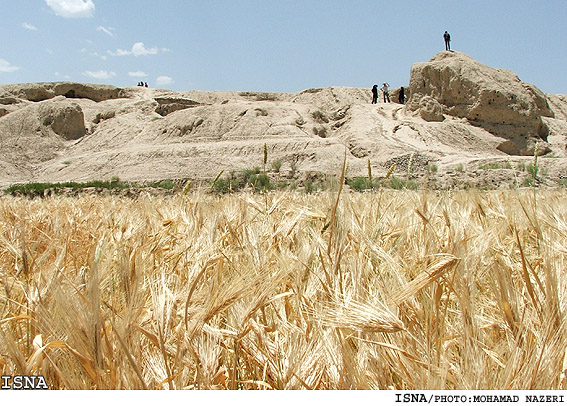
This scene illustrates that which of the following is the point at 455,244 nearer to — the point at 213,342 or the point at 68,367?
the point at 213,342

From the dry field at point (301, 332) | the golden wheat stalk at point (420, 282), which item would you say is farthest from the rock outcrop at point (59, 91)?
the golden wheat stalk at point (420, 282)

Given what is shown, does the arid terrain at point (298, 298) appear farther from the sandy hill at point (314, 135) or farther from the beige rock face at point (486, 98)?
the beige rock face at point (486, 98)

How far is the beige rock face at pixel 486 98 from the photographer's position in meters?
20.9

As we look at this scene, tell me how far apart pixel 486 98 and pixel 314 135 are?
9.09 metres

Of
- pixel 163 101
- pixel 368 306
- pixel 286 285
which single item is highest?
pixel 163 101

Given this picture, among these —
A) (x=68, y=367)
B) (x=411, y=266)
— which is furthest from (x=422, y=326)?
(x=68, y=367)

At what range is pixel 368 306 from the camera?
737mm

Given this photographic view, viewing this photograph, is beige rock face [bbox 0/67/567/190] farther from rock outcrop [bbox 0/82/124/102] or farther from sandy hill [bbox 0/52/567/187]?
rock outcrop [bbox 0/82/124/102]

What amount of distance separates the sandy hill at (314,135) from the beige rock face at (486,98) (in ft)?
0.18

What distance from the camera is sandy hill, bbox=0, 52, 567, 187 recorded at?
56.9 feet

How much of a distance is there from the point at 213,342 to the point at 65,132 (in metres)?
34.5

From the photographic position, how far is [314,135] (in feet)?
77.7
